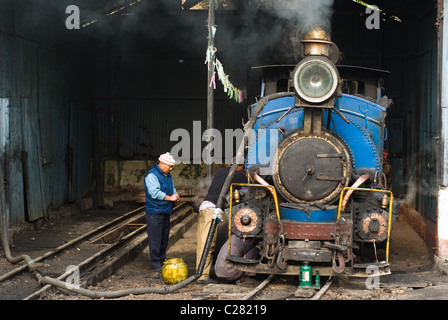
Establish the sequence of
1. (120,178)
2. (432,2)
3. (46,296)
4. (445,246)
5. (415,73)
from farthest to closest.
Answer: (120,178) < (415,73) < (432,2) < (445,246) < (46,296)

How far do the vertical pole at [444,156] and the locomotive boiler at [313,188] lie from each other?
151cm

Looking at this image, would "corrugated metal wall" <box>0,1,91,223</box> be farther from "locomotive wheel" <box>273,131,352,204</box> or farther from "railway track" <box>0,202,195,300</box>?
"locomotive wheel" <box>273,131,352,204</box>

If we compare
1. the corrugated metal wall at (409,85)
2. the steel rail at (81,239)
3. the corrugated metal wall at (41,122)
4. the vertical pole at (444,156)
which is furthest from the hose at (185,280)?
the corrugated metal wall at (409,85)

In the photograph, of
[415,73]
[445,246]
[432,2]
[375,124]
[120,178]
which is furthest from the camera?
[120,178]

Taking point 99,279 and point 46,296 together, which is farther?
point 99,279

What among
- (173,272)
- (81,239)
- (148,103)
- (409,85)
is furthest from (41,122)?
(409,85)

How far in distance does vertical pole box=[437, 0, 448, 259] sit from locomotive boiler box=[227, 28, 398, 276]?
1510 millimetres

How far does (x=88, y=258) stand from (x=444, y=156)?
5355mm

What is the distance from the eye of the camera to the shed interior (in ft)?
41.0

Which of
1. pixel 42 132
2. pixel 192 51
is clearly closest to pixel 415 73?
pixel 192 51

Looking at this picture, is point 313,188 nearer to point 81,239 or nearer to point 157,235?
point 157,235

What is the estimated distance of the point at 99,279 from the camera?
8289 mm

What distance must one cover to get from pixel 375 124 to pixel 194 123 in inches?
366

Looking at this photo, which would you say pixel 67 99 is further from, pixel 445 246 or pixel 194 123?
pixel 445 246
